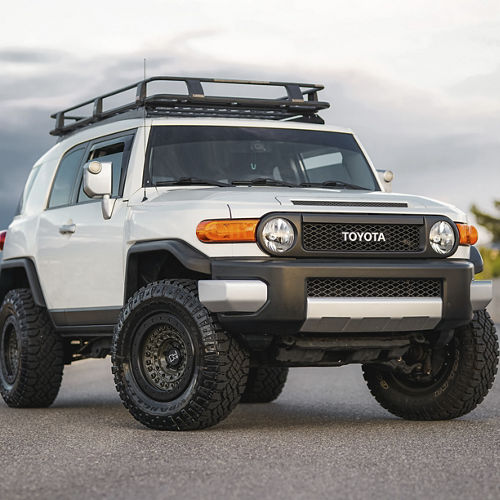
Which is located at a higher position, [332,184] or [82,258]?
[332,184]

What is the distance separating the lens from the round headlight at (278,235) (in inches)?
312

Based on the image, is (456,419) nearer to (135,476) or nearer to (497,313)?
(135,476)

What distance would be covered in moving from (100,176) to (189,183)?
0.66 meters

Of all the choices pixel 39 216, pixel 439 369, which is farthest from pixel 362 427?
pixel 39 216

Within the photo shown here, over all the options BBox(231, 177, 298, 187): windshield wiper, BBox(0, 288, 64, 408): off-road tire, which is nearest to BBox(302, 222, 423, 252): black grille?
BBox(231, 177, 298, 187): windshield wiper

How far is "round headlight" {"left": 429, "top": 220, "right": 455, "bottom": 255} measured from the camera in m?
8.38

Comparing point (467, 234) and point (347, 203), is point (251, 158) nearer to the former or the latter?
point (347, 203)

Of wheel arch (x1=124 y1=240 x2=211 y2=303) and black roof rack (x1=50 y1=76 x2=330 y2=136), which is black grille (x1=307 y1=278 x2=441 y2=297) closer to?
wheel arch (x1=124 y1=240 x2=211 y2=303)

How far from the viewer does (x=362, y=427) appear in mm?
8555

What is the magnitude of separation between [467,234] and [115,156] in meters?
2.93

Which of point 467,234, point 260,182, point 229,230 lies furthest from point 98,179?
point 467,234

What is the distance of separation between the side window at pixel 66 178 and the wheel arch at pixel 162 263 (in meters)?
1.74

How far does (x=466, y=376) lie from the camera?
8.74 metres

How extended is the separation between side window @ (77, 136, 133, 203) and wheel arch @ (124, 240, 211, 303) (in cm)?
72
